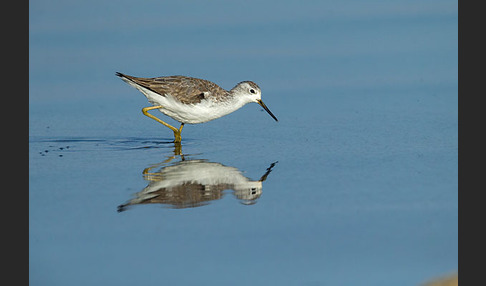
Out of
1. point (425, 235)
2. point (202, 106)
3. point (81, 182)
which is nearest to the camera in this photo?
point (425, 235)

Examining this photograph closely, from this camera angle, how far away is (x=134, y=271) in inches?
238

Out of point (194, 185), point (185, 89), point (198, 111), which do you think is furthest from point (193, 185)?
point (185, 89)

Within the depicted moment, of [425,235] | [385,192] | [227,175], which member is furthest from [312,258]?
[227,175]

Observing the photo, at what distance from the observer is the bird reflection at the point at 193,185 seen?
7.74m

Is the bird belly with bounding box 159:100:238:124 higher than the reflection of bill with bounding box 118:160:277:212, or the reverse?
the bird belly with bounding box 159:100:238:124

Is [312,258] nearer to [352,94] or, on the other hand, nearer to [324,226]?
[324,226]

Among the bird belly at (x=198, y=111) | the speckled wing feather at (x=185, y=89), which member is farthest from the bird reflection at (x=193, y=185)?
the speckled wing feather at (x=185, y=89)

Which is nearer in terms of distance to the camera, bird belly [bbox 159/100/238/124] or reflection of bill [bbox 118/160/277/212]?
reflection of bill [bbox 118/160/277/212]

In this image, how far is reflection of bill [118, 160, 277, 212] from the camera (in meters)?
7.74

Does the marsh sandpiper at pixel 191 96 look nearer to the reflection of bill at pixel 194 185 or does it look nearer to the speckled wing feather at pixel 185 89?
the speckled wing feather at pixel 185 89

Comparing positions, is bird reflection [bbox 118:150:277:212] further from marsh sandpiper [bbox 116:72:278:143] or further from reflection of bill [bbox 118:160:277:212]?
marsh sandpiper [bbox 116:72:278:143]

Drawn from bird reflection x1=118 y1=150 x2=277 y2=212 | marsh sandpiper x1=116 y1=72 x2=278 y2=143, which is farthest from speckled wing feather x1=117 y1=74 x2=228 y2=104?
bird reflection x1=118 y1=150 x2=277 y2=212

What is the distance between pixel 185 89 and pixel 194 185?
9.83 ft

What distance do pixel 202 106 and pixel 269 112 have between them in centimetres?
93
